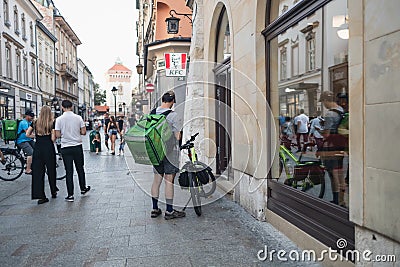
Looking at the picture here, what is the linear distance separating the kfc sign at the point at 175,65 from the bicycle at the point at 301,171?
685cm

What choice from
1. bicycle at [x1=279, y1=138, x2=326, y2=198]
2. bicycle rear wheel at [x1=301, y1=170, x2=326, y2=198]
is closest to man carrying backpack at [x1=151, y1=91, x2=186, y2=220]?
bicycle at [x1=279, y1=138, x2=326, y2=198]

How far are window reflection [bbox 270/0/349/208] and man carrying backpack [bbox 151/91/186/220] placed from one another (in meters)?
1.40

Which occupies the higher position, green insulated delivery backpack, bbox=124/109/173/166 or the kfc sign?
the kfc sign

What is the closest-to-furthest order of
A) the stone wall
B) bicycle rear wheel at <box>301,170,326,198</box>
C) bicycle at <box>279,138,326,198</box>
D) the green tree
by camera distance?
the stone wall
bicycle rear wheel at <box>301,170,326,198</box>
bicycle at <box>279,138,326,198</box>
the green tree

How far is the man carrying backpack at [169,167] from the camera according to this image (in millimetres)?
5336

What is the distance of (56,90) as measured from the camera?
5178 cm

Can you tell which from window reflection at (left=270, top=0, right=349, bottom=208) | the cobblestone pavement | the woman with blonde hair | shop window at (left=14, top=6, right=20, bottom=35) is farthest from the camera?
shop window at (left=14, top=6, right=20, bottom=35)

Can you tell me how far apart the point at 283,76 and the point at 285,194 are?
1.58 m

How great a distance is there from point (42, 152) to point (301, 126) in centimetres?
443

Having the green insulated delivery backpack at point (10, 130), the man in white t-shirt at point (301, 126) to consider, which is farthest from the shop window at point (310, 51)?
the green insulated delivery backpack at point (10, 130)

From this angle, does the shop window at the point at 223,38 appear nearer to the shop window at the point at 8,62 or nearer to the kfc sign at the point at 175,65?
the kfc sign at the point at 175,65

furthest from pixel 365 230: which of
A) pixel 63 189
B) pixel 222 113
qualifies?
pixel 63 189

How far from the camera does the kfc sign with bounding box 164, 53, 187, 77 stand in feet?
37.7

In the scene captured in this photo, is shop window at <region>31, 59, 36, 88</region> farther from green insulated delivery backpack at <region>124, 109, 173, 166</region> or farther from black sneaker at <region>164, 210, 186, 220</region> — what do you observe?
black sneaker at <region>164, 210, 186, 220</region>
